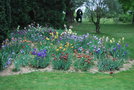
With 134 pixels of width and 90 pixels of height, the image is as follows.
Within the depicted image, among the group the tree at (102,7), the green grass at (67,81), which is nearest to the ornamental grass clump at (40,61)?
the green grass at (67,81)

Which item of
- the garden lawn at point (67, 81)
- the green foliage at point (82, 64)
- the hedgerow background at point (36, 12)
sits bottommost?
the garden lawn at point (67, 81)

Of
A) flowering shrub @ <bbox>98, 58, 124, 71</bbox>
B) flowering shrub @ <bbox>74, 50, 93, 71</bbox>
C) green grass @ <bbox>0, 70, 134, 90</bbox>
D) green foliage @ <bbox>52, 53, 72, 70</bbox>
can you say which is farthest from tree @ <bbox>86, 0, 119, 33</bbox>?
green grass @ <bbox>0, 70, 134, 90</bbox>

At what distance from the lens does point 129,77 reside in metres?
6.64

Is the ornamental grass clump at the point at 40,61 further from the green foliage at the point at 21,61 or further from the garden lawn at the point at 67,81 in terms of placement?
the garden lawn at the point at 67,81

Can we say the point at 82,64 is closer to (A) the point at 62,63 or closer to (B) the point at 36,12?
(A) the point at 62,63

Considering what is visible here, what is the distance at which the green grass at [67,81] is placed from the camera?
18.5 ft

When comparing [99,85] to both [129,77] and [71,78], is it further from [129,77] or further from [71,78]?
[129,77]

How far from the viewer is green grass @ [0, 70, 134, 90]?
5.63m

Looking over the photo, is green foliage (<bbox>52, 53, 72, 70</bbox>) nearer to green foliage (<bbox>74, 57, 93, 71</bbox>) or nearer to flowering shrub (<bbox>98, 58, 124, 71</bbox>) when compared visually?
green foliage (<bbox>74, 57, 93, 71</bbox>)

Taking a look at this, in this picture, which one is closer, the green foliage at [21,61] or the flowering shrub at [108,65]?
the green foliage at [21,61]

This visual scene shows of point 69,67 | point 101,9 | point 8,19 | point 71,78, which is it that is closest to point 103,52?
point 69,67

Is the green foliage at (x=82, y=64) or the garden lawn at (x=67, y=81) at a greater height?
the green foliage at (x=82, y=64)

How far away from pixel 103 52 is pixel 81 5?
1093cm

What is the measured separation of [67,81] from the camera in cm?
605
